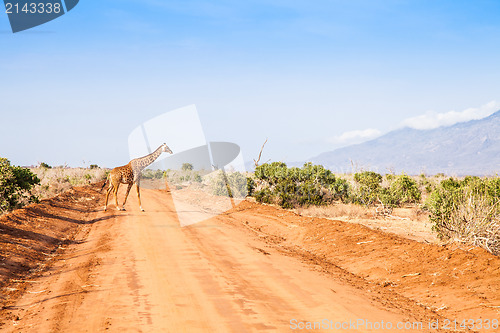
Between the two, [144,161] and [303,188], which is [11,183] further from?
[303,188]

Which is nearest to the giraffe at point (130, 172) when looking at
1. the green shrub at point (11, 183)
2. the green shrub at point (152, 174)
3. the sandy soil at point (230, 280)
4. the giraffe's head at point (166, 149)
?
the giraffe's head at point (166, 149)

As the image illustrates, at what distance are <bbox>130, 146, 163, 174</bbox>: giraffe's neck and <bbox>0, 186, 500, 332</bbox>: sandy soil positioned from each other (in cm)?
611

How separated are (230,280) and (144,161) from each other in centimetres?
1409

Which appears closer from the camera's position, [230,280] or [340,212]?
[230,280]

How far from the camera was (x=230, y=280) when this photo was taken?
8938mm

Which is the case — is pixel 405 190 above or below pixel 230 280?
below

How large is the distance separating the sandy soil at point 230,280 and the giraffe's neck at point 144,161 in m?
6.11

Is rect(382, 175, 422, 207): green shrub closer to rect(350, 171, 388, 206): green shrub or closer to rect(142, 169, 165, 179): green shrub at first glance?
rect(350, 171, 388, 206): green shrub

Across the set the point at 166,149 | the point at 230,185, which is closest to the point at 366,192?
the point at 230,185

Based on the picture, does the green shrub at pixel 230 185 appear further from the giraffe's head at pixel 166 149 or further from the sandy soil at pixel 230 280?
the sandy soil at pixel 230 280

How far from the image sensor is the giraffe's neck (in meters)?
21.5

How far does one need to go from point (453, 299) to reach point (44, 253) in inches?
431

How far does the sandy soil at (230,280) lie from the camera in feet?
22.2

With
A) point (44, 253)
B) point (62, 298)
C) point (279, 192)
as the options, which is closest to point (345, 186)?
point (279, 192)
